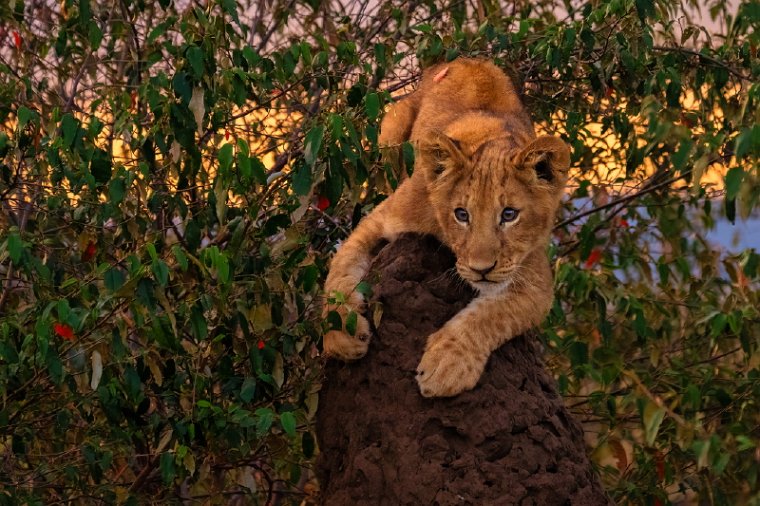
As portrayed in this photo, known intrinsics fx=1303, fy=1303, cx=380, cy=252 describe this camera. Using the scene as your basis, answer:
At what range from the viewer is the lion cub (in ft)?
16.1

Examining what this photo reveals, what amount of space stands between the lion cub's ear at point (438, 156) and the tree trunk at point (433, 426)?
33cm

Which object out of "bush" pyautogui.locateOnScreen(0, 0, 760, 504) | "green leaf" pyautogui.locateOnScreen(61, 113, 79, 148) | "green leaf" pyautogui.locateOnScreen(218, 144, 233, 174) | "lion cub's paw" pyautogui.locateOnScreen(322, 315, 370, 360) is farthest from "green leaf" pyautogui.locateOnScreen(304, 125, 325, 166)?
"green leaf" pyautogui.locateOnScreen(61, 113, 79, 148)

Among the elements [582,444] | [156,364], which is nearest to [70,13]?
[156,364]

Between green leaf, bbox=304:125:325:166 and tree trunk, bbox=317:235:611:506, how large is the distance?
546mm

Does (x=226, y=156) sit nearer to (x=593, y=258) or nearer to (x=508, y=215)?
(x=508, y=215)

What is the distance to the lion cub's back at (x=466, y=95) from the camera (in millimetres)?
6469

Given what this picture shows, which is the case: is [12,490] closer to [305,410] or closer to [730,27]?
[305,410]

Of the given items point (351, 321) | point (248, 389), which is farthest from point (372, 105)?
point (248, 389)

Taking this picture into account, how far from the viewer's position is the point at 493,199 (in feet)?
17.0

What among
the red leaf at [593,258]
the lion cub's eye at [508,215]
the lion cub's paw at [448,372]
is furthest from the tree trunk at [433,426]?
the red leaf at [593,258]

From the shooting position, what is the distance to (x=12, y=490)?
554 centimetres

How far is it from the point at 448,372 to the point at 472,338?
18cm

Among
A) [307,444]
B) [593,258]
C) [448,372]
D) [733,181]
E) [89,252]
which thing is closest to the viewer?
[733,181]

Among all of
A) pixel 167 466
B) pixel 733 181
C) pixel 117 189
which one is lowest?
pixel 167 466
